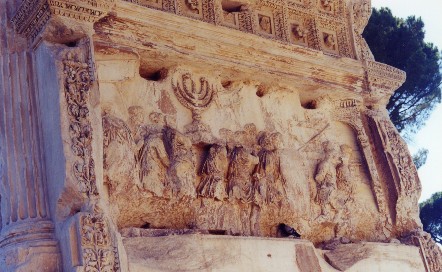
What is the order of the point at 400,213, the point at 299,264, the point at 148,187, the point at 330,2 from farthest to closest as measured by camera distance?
the point at 330,2, the point at 400,213, the point at 299,264, the point at 148,187

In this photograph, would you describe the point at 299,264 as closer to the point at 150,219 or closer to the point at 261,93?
the point at 150,219

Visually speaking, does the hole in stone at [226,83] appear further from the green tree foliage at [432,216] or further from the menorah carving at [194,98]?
the green tree foliage at [432,216]

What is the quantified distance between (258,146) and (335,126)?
128cm

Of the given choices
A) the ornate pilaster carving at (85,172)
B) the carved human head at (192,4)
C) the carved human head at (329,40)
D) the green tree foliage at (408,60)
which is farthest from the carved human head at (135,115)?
the green tree foliage at (408,60)

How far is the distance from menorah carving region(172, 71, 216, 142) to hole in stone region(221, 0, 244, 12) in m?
1.09

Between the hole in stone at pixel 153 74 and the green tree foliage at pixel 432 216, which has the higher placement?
the hole in stone at pixel 153 74

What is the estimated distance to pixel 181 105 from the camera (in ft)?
24.2

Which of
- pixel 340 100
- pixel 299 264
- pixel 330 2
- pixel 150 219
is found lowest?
pixel 299 264

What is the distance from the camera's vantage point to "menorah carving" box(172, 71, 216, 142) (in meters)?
7.30

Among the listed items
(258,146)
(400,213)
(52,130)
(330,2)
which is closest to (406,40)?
(330,2)

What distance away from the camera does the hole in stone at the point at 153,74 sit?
7.41m

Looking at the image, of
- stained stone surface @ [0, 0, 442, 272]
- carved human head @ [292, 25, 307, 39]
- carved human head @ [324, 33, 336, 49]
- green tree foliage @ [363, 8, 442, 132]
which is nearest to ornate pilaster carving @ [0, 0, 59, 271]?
stained stone surface @ [0, 0, 442, 272]

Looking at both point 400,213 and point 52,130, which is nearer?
point 52,130

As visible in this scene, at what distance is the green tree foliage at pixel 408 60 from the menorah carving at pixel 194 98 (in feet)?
18.3
